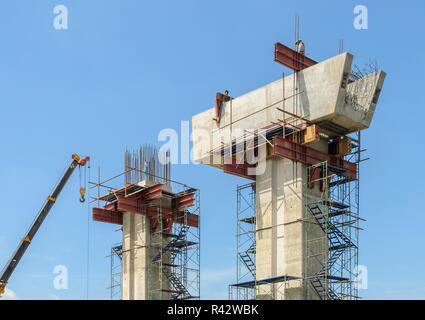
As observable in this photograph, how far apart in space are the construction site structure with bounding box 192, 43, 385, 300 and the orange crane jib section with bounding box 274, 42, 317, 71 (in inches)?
2.6

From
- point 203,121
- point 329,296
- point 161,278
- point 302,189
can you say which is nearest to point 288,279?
point 329,296

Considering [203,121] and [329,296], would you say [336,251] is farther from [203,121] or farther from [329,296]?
[203,121]

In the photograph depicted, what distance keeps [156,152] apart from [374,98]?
27.2m

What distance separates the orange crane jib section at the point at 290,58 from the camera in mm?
52188

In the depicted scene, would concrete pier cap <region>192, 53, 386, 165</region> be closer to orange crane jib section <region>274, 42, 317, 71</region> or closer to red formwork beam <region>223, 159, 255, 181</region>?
orange crane jib section <region>274, 42, 317, 71</region>

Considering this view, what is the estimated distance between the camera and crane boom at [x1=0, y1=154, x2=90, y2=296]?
62469mm

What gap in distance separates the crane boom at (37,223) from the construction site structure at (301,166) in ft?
58.6

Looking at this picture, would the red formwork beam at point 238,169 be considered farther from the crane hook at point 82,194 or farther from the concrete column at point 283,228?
the crane hook at point 82,194

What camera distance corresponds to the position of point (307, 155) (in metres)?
52.4

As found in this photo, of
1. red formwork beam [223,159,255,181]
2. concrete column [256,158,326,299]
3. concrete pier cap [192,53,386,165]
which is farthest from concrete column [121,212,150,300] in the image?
concrete column [256,158,326,299]

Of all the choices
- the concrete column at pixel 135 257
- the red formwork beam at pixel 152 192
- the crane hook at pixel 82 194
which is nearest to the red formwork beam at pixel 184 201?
the red formwork beam at pixel 152 192

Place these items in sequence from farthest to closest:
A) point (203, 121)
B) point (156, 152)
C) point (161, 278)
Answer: point (156, 152) → point (161, 278) → point (203, 121)

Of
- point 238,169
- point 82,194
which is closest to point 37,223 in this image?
point 82,194
